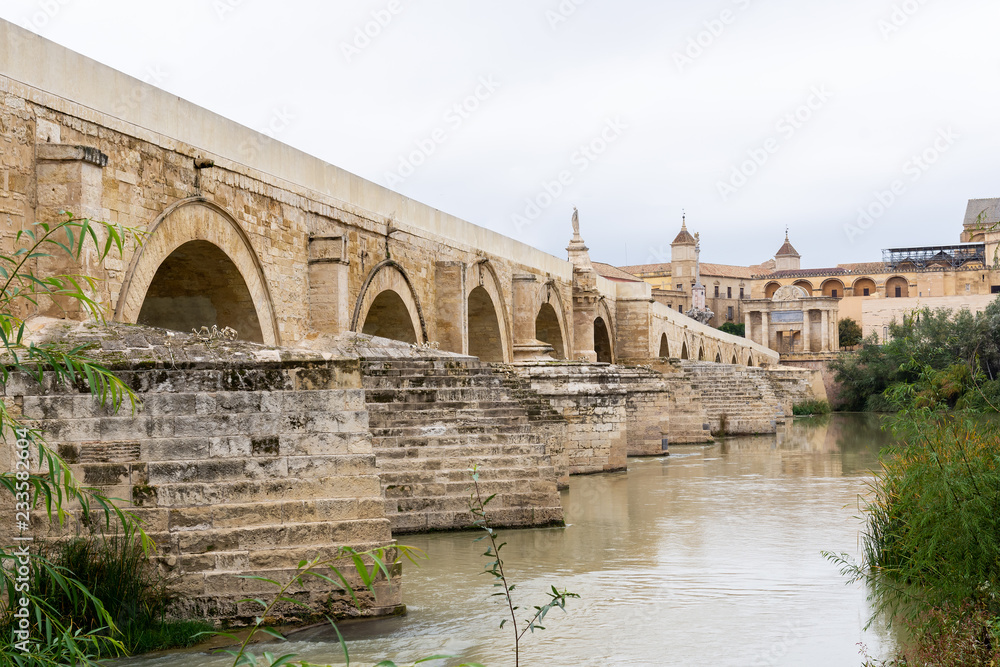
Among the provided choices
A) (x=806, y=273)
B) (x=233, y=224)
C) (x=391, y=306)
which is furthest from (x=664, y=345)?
(x=806, y=273)

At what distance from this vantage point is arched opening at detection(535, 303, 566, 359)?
2447 centimetres

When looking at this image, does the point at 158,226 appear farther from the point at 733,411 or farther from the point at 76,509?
the point at 733,411

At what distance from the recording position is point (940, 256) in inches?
2803

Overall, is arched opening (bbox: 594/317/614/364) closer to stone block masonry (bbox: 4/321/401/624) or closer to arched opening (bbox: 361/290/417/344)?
arched opening (bbox: 361/290/417/344)

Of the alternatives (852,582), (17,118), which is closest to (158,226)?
(17,118)

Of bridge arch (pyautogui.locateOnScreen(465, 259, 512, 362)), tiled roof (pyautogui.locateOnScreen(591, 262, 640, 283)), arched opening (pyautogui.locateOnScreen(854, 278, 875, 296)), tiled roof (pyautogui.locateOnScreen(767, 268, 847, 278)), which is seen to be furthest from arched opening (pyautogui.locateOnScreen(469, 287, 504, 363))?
tiled roof (pyautogui.locateOnScreen(767, 268, 847, 278))

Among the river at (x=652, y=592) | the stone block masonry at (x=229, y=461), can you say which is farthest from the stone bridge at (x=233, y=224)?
the river at (x=652, y=592)

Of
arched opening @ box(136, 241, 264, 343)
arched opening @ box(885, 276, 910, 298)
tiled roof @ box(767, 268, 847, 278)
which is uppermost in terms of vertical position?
tiled roof @ box(767, 268, 847, 278)

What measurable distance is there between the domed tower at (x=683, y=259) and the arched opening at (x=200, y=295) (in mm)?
73950

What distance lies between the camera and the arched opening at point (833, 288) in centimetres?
8138

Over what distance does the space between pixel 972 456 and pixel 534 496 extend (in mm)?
4283

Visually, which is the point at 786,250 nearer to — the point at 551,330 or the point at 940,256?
the point at 940,256

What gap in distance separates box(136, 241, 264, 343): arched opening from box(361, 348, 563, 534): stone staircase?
2.20 meters

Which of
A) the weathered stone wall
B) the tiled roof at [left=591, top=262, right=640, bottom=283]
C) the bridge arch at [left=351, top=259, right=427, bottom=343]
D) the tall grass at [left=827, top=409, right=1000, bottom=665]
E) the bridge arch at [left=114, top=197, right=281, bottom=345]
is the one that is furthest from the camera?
the tiled roof at [left=591, top=262, right=640, bottom=283]
